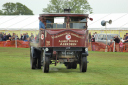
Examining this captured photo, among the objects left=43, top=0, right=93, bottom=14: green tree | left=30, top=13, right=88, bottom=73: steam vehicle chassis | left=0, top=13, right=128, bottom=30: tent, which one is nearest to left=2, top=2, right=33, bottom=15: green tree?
left=43, top=0, right=93, bottom=14: green tree

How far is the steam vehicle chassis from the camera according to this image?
48.5 feet

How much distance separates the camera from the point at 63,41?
48.6ft

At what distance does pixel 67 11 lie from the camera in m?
15.9

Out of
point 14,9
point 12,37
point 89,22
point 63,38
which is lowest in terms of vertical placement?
point 12,37

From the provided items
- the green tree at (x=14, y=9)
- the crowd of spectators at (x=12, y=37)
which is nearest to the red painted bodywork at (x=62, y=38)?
the crowd of spectators at (x=12, y=37)

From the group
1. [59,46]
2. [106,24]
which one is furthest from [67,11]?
[106,24]

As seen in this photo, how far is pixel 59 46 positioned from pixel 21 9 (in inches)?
5207

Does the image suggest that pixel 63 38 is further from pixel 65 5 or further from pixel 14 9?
pixel 14 9

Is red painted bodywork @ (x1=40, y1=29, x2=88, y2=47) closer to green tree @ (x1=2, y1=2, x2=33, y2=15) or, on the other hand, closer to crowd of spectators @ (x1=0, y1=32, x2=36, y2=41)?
crowd of spectators @ (x1=0, y1=32, x2=36, y2=41)

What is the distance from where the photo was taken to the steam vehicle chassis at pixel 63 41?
14.8 meters

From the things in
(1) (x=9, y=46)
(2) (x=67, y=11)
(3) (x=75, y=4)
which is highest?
(3) (x=75, y=4)

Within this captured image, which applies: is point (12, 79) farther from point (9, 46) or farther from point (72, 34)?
point (9, 46)

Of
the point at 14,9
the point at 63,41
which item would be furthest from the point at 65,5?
the point at 63,41

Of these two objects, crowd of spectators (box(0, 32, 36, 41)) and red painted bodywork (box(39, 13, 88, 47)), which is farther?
crowd of spectators (box(0, 32, 36, 41))
